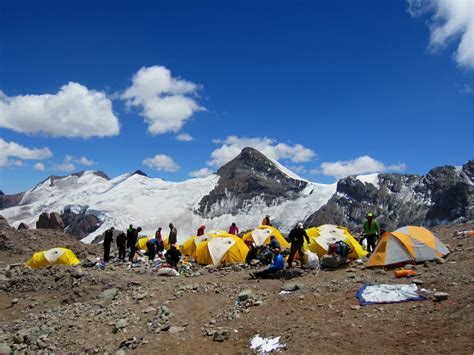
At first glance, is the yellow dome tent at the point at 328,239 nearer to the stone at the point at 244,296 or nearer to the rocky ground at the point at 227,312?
the rocky ground at the point at 227,312

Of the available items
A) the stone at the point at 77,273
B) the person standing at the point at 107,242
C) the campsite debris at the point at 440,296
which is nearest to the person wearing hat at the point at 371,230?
the campsite debris at the point at 440,296

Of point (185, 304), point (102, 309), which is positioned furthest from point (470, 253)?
point (102, 309)

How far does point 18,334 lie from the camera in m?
13.2

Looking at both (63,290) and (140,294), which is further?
(63,290)

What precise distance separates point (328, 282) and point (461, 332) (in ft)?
20.3

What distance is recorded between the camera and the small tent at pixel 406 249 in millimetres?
15630

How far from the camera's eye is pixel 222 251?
21578 mm

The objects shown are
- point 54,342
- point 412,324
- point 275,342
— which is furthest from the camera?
point 54,342

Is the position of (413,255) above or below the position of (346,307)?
above

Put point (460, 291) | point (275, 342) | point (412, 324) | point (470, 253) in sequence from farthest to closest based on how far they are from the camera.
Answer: point (470, 253) < point (460, 291) < point (275, 342) < point (412, 324)

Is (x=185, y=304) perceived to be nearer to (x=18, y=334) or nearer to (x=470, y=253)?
(x=18, y=334)

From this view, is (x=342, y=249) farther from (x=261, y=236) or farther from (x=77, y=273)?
(x=77, y=273)

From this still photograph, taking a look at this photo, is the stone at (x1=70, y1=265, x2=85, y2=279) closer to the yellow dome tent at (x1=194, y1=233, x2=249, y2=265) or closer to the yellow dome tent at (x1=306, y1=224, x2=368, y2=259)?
the yellow dome tent at (x1=194, y1=233, x2=249, y2=265)

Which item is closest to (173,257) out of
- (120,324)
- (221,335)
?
(120,324)
